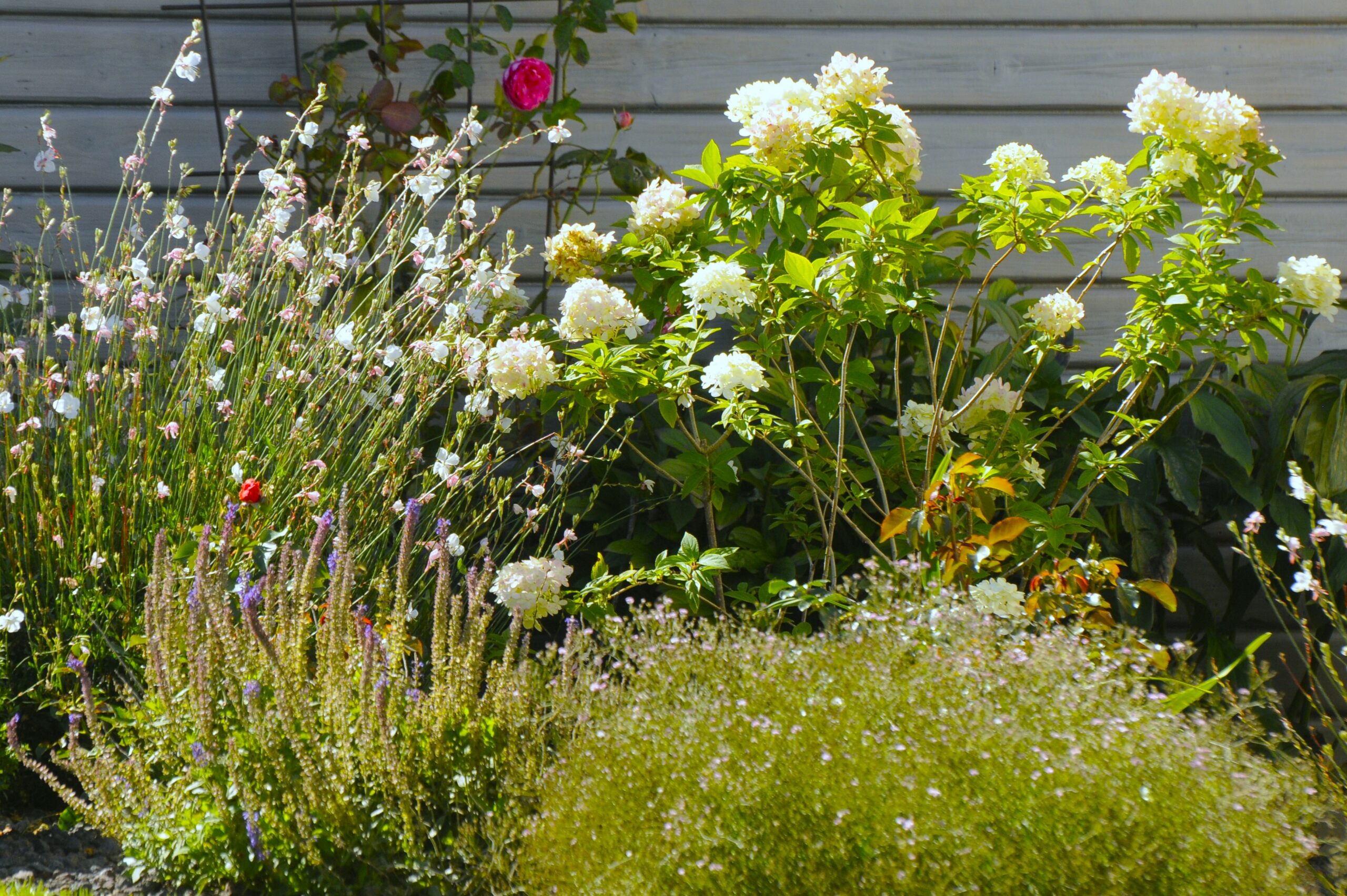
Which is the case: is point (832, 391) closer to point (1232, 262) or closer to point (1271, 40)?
point (1232, 262)

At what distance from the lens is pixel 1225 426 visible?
93.9 inches

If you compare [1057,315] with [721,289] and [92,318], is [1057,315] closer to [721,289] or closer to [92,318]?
[721,289]

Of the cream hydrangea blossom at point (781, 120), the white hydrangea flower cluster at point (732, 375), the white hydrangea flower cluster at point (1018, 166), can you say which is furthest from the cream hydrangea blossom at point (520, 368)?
the white hydrangea flower cluster at point (1018, 166)

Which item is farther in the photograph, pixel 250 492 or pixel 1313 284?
pixel 1313 284

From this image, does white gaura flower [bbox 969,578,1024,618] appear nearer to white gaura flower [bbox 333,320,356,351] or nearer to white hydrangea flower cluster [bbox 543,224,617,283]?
white hydrangea flower cluster [bbox 543,224,617,283]

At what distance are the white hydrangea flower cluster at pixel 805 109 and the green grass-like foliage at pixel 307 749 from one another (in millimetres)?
972

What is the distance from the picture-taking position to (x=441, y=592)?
1.60 m

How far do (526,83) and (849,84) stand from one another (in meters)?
1.05

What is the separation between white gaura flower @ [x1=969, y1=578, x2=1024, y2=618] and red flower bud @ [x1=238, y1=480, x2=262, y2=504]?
4.09 feet

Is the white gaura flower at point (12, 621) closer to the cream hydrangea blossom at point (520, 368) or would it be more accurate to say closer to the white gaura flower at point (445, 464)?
the white gaura flower at point (445, 464)

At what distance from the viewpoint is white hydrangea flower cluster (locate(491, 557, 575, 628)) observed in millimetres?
1969

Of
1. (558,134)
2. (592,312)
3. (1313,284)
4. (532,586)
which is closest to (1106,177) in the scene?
(1313,284)

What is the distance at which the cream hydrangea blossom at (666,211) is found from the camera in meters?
2.21

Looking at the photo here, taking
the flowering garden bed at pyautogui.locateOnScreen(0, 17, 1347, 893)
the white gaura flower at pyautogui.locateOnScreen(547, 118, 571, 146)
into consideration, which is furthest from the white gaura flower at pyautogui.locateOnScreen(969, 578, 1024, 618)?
the white gaura flower at pyautogui.locateOnScreen(547, 118, 571, 146)
